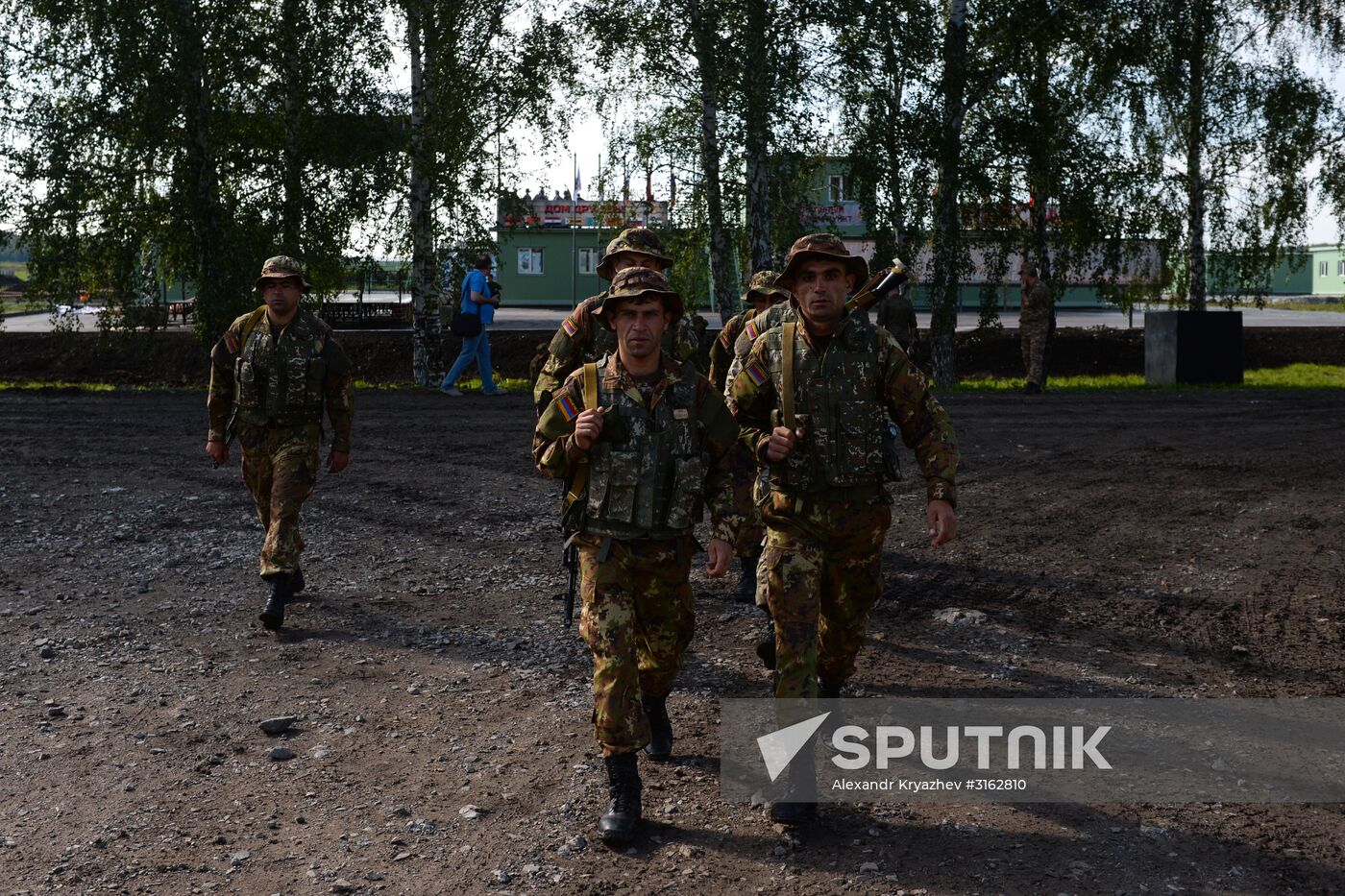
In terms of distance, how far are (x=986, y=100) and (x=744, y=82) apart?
491 centimetres

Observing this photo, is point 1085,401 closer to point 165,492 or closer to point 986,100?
point 986,100

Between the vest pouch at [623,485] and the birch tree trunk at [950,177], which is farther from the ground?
A: the birch tree trunk at [950,177]

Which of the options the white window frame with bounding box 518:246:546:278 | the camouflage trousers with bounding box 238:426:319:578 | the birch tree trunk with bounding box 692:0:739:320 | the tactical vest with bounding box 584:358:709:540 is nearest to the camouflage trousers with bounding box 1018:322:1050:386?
the birch tree trunk with bounding box 692:0:739:320

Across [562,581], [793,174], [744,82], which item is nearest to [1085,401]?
[793,174]

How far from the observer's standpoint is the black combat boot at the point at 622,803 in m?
4.54

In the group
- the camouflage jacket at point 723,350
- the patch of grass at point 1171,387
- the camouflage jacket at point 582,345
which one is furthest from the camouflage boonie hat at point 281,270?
the patch of grass at point 1171,387

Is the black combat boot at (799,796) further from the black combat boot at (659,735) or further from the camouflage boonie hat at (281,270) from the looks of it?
the camouflage boonie hat at (281,270)

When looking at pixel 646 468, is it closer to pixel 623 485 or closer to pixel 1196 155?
pixel 623 485

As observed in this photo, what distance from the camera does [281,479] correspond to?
7504 mm

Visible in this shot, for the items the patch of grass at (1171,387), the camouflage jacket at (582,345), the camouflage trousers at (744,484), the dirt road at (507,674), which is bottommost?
the dirt road at (507,674)

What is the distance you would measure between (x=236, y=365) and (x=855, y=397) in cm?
420

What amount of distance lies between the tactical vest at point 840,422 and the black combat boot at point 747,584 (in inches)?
118

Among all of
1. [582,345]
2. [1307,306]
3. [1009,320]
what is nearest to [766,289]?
[582,345]

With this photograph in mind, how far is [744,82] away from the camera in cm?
2014
